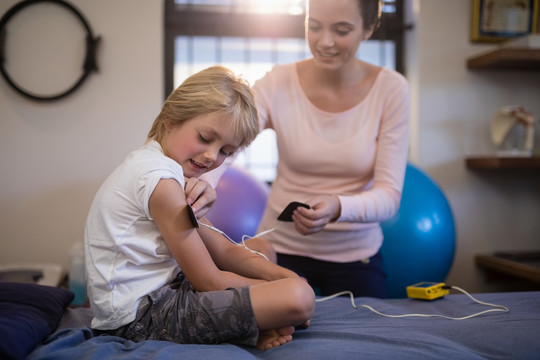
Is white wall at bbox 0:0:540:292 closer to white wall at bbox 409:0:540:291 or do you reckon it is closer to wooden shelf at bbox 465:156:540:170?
white wall at bbox 409:0:540:291

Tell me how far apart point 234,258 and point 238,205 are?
81cm

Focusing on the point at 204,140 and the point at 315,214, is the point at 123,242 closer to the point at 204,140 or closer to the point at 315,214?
the point at 204,140

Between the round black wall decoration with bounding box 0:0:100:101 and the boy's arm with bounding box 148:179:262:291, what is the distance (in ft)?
5.60

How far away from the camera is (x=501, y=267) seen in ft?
8.30

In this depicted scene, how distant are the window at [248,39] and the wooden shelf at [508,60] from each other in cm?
40

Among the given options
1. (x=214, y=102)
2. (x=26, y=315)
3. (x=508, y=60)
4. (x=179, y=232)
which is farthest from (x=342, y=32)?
(x=508, y=60)

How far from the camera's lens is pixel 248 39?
2.78 meters

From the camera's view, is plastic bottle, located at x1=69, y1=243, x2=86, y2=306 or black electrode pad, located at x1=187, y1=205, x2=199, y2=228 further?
plastic bottle, located at x1=69, y1=243, x2=86, y2=306

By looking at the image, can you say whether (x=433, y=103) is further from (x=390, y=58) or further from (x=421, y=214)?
(x=421, y=214)

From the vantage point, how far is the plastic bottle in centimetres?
230

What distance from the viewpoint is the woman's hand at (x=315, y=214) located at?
4.17 feet

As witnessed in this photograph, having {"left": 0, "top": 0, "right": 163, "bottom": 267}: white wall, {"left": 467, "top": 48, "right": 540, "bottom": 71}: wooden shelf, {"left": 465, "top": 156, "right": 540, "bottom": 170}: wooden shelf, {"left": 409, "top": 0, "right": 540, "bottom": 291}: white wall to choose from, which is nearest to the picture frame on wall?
{"left": 409, "top": 0, "right": 540, "bottom": 291}: white wall

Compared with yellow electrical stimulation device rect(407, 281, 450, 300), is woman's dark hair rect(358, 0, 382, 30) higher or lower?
higher

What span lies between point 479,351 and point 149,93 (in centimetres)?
200
